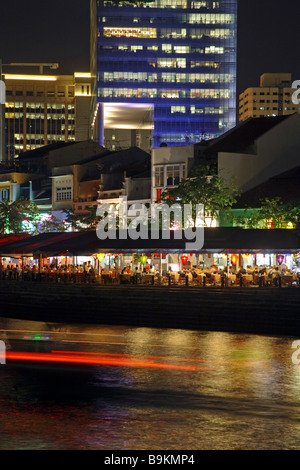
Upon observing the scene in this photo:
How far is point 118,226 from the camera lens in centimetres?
6769

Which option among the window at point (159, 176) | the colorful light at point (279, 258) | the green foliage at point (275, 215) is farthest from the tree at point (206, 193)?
the window at point (159, 176)

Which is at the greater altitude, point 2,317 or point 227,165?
point 227,165

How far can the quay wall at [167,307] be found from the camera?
39.5 m

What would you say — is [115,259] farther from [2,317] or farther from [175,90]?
[175,90]

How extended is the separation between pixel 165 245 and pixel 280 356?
1692 cm

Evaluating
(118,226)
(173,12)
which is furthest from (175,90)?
(118,226)

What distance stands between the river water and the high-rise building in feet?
391

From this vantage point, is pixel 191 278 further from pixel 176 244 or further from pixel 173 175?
pixel 173 175

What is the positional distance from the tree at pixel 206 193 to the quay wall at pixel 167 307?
12828mm
